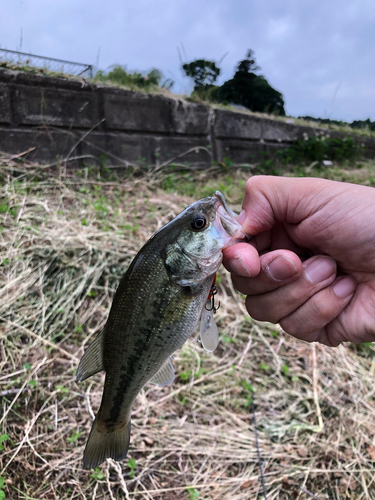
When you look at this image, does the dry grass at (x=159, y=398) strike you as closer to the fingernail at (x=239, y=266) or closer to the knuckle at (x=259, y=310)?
the knuckle at (x=259, y=310)

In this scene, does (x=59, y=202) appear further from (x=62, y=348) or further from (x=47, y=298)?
(x=62, y=348)

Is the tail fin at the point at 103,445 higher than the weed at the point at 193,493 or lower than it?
higher

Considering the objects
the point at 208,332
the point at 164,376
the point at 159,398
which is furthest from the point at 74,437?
the point at 208,332

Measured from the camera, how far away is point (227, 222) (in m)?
1.53

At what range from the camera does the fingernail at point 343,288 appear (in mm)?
1730

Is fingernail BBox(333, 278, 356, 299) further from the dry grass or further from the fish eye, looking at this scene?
the dry grass

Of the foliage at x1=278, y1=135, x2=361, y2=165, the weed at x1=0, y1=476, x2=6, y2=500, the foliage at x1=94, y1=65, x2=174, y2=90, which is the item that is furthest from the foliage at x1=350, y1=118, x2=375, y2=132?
the weed at x1=0, y1=476, x2=6, y2=500

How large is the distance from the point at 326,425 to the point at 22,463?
7.31 ft

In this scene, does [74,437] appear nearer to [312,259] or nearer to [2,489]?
[2,489]

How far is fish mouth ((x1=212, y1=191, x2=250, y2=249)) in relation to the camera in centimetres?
147

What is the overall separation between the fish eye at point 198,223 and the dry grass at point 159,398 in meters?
1.81

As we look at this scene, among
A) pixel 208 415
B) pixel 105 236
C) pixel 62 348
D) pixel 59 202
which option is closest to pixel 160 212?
pixel 105 236

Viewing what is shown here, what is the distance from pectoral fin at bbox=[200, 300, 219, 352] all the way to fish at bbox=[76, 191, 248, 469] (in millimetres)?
99

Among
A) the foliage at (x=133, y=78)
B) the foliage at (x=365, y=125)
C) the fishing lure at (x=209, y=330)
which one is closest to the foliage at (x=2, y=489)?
the fishing lure at (x=209, y=330)
